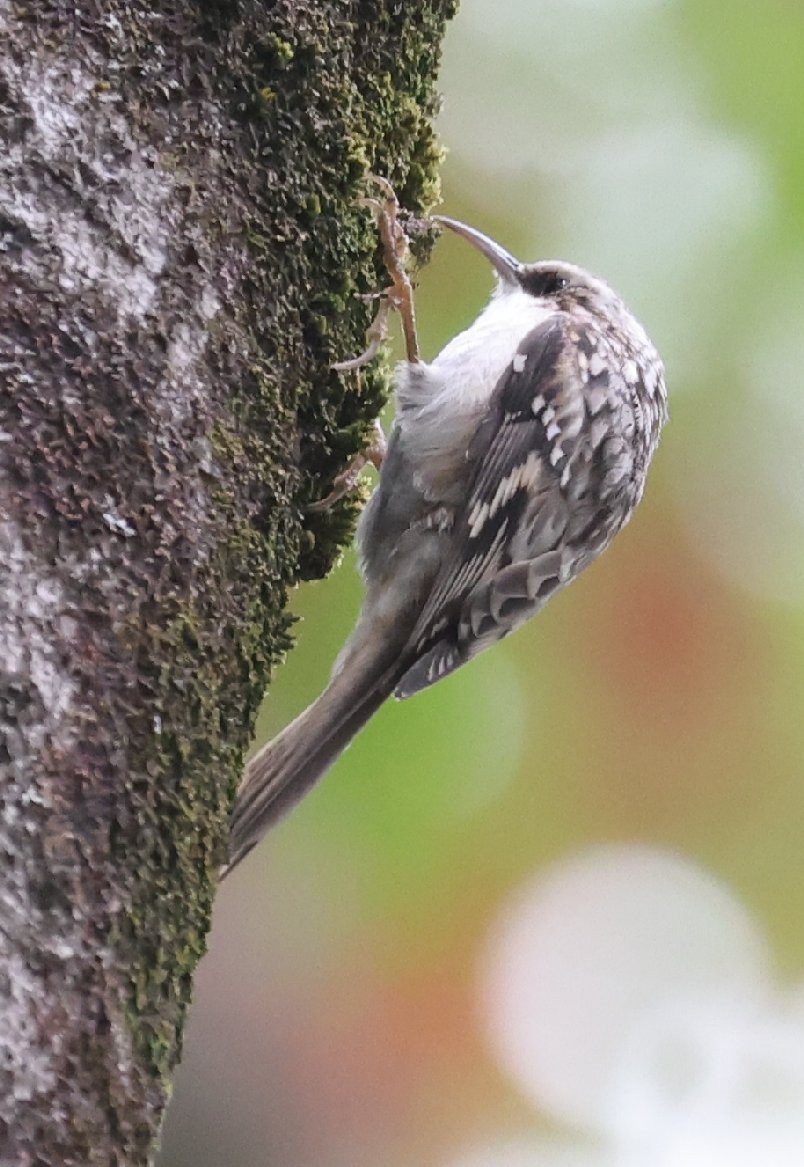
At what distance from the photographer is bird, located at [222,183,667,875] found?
172 cm

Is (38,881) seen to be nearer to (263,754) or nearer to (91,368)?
(91,368)

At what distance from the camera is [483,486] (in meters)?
1.77

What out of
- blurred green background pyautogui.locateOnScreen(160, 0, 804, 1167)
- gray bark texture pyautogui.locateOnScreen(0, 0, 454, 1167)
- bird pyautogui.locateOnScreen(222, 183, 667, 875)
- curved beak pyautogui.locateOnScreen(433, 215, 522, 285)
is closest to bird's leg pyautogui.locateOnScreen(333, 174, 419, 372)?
bird pyautogui.locateOnScreen(222, 183, 667, 875)

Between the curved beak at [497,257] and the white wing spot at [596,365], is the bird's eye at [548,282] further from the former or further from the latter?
the white wing spot at [596,365]

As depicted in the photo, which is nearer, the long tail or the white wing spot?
the long tail

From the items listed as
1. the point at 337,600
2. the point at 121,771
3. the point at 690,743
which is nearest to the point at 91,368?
the point at 121,771

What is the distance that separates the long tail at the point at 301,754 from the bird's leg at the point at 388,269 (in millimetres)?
424

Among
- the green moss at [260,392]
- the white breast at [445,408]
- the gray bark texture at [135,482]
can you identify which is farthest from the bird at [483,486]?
the gray bark texture at [135,482]

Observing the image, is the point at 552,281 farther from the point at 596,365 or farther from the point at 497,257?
the point at 596,365

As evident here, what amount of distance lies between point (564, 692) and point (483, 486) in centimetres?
104

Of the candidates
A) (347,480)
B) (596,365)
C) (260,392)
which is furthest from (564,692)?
(260,392)

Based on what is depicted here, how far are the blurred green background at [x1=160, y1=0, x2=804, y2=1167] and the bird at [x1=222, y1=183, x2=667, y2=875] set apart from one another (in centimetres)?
50

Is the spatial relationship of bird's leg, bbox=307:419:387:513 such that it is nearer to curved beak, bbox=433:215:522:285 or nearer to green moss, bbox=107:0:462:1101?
green moss, bbox=107:0:462:1101

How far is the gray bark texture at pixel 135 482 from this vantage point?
31.9 inches
